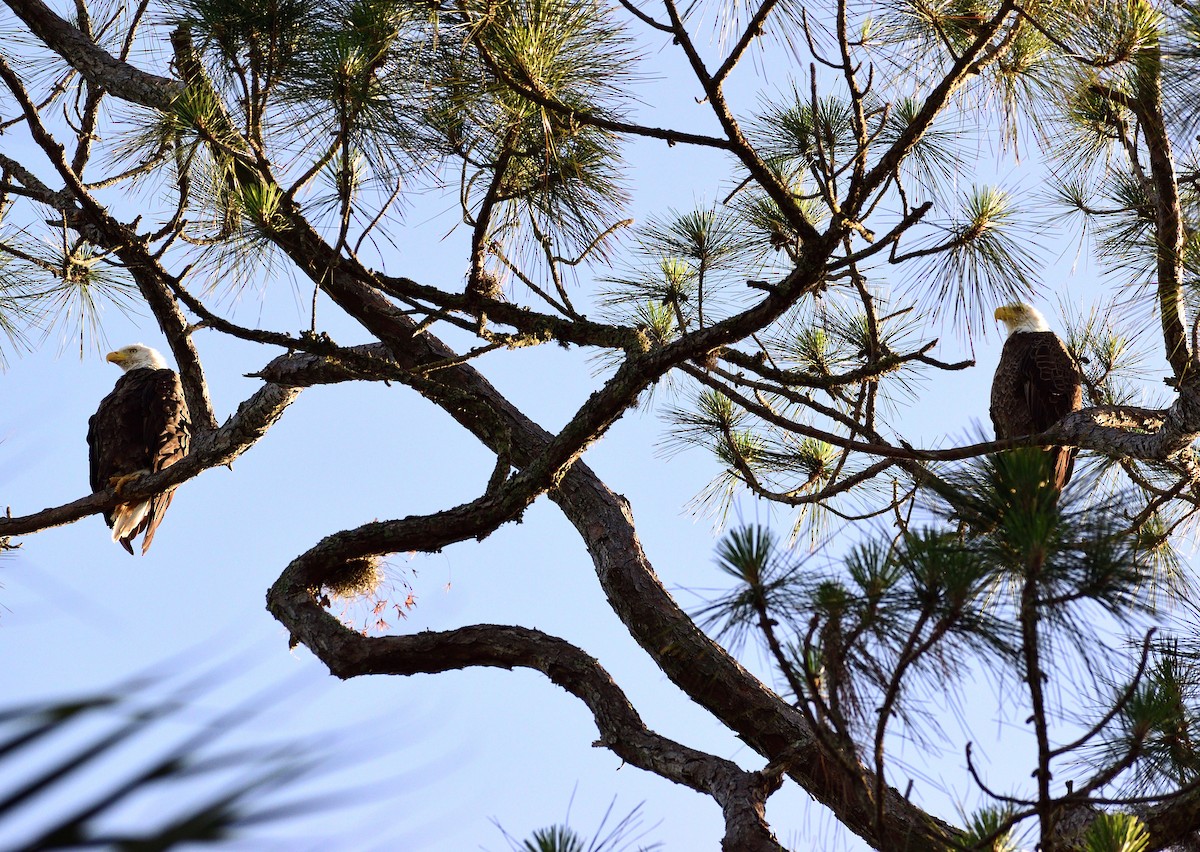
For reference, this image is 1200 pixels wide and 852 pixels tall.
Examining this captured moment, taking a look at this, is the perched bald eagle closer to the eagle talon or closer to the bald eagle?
the eagle talon

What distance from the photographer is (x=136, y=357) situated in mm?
5266

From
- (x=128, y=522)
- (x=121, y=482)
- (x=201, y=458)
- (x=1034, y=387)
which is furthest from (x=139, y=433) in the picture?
(x=1034, y=387)

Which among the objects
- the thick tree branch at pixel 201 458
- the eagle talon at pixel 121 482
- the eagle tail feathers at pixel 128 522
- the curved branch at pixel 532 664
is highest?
the eagle tail feathers at pixel 128 522

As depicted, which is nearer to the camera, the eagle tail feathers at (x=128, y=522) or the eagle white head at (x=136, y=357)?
the eagle tail feathers at (x=128, y=522)

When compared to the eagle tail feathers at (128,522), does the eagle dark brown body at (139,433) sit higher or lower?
higher

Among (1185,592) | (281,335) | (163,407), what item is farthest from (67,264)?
(1185,592)

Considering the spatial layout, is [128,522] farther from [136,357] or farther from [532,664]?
[532,664]

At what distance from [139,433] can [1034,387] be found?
3.26 metres

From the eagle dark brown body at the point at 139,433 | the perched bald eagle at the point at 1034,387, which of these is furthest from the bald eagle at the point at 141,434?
the perched bald eagle at the point at 1034,387

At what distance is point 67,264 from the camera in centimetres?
282

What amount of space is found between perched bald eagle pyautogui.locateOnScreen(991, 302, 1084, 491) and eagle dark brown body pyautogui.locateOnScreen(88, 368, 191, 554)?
116 inches

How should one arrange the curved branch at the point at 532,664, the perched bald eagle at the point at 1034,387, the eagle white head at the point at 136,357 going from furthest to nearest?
the eagle white head at the point at 136,357 < the perched bald eagle at the point at 1034,387 < the curved branch at the point at 532,664

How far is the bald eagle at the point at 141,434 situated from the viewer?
429cm

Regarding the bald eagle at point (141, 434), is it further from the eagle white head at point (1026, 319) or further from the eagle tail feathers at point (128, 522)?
the eagle white head at point (1026, 319)
